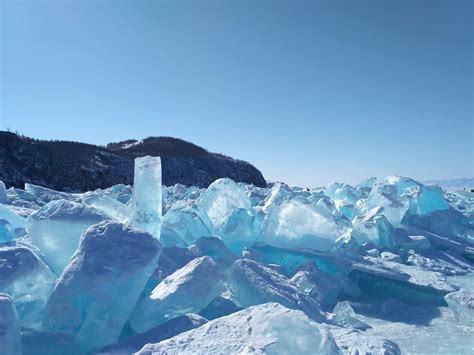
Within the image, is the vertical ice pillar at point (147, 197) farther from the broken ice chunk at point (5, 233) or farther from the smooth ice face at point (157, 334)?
the smooth ice face at point (157, 334)

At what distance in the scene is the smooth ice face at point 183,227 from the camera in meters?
2.25

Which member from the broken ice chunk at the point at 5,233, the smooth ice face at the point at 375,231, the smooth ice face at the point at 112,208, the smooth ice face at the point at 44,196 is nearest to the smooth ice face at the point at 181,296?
the broken ice chunk at the point at 5,233

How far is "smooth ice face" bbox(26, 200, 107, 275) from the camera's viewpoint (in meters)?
1.60

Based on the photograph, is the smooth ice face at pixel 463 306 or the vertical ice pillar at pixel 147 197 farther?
the vertical ice pillar at pixel 147 197

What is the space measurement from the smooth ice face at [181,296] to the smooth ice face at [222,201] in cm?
117

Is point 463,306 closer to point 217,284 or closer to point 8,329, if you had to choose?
point 217,284

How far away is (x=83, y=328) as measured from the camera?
1207 mm

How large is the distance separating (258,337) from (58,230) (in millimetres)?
1062

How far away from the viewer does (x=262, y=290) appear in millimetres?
1427

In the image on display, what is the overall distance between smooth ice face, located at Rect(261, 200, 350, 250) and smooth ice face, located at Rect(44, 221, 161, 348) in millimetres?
1096

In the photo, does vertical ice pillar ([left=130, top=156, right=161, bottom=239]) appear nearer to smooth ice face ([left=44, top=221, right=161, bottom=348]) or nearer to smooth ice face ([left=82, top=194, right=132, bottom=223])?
smooth ice face ([left=82, top=194, right=132, bottom=223])

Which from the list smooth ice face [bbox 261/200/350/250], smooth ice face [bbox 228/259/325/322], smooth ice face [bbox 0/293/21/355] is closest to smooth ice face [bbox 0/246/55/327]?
smooth ice face [bbox 0/293/21/355]

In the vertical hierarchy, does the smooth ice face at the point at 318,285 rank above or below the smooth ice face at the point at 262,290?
below

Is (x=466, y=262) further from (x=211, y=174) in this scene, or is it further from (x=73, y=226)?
(x=211, y=174)
